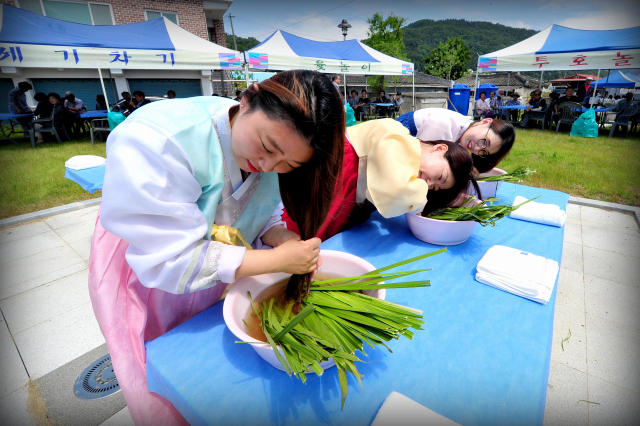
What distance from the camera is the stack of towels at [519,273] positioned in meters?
1.05

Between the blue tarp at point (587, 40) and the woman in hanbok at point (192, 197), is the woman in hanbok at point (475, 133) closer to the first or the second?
the woman in hanbok at point (192, 197)

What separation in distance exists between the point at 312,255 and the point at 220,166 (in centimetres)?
37

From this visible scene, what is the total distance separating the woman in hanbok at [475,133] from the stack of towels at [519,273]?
1.08m

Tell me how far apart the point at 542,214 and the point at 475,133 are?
77 cm

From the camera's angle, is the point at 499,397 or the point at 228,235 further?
the point at 228,235

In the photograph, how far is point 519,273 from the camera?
1.11 m

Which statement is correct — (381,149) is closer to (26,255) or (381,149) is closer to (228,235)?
(228,235)

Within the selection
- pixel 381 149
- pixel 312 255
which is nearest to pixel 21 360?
pixel 312 255

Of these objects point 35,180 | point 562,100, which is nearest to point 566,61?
point 562,100

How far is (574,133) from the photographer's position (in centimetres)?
930

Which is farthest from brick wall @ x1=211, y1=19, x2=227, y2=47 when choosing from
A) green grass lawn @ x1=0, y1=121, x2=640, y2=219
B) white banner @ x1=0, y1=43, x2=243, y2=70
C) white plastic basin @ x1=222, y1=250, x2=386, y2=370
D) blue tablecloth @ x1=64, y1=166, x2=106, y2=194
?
white plastic basin @ x1=222, y1=250, x2=386, y2=370

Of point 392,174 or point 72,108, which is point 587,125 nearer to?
point 392,174

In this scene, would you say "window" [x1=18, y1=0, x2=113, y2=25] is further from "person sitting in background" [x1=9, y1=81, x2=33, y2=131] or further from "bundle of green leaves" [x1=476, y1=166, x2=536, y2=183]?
"bundle of green leaves" [x1=476, y1=166, x2=536, y2=183]

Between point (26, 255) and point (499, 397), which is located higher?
point (499, 397)
